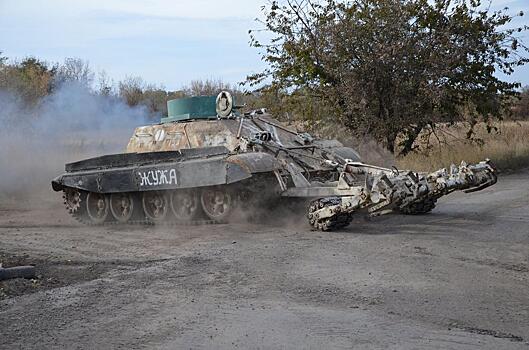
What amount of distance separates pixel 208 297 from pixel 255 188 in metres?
4.81

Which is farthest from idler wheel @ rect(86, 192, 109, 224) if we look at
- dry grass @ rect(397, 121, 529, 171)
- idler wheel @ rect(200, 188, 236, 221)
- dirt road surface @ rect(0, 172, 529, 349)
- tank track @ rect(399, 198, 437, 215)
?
dry grass @ rect(397, 121, 529, 171)

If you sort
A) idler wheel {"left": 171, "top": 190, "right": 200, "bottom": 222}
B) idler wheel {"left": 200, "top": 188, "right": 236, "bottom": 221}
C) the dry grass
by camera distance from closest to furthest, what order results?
1. idler wheel {"left": 200, "top": 188, "right": 236, "bottom": 221}
2. idler wheel {"left": 171, "top": 190, "right": 200, "bottom": 222}
3. the dry grass

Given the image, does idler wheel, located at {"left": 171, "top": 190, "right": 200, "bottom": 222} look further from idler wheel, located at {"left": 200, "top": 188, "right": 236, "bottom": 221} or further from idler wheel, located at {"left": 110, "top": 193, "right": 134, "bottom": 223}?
idler wheel, located at {"left": 110, "top": 193, "right": 134, "bottom": 223}

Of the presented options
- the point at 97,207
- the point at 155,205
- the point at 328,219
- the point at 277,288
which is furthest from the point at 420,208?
the point at 277,288

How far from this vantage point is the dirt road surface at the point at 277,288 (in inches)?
218

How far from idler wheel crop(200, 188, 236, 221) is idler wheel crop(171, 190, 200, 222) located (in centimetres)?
15

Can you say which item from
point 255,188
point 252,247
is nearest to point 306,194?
point 255,188

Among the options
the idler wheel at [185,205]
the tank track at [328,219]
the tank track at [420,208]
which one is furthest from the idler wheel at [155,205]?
the tank track at [420,208]

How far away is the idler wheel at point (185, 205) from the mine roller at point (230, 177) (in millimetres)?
16

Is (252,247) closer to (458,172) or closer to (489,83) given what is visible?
(458,172)

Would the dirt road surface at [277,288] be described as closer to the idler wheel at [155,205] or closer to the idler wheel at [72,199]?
the idler wheel at [155,205]

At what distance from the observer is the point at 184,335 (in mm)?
5578

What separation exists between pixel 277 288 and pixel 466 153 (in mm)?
14777

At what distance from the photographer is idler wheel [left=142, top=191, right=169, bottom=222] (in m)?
12.7
